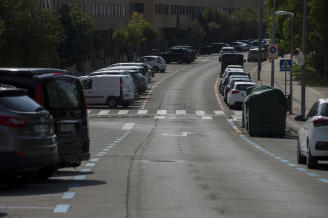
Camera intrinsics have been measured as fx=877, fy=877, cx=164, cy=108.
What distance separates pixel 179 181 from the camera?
15.1 metres

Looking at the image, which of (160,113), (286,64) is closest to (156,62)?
(160,113)

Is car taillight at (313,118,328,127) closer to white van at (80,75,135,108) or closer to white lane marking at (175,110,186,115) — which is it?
white lane marking at (175,110,186,115)

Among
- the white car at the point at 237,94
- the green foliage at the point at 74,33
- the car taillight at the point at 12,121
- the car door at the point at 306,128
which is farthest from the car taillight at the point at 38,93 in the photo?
the green foliage at the point at 74,33

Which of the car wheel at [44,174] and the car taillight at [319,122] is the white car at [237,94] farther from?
the car wheel at [44,174]

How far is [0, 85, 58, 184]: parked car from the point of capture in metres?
12.6

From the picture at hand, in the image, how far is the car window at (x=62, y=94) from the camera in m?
15.4

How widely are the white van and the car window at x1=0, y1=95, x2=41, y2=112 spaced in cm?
3454

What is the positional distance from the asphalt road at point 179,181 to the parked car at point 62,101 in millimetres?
510

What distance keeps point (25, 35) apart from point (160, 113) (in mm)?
10797

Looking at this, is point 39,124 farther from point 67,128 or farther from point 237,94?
point 237,94

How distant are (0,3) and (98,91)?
752 centimetres

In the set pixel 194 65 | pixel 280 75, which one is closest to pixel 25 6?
pixel 280 75

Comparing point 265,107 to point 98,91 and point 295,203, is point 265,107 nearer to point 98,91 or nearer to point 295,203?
point 98,91

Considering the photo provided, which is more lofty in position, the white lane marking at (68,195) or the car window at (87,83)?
the white lane marking at (68,195)
